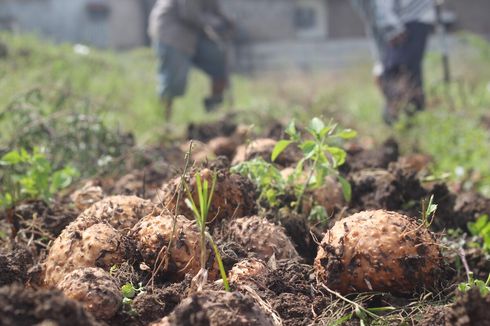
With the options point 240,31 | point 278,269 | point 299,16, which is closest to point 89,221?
point 278,269

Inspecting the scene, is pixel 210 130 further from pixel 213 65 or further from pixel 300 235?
pixel 213 65

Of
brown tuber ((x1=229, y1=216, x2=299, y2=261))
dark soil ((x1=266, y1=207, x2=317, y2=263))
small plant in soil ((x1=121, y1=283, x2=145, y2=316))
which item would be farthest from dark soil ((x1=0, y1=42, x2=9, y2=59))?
small plant in soil ((x1=121, y1=283, x2=145, y2=316))

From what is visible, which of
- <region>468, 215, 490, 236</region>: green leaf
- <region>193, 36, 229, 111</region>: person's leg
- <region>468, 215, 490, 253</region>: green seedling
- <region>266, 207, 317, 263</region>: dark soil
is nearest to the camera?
<region>266, 207, 317, 263</region>: dark soil

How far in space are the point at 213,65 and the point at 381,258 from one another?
23.6 ft

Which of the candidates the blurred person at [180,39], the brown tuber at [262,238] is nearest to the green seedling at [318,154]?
the brown tuber at [262,238]

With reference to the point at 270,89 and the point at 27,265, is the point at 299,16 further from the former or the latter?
the point at 27,265

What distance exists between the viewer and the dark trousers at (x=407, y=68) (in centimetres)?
799

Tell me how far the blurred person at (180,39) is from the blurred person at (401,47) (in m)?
2.07

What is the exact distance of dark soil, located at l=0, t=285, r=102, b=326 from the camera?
1.59m

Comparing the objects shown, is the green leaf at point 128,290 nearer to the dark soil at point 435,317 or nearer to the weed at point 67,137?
the dark soil at point 435,317

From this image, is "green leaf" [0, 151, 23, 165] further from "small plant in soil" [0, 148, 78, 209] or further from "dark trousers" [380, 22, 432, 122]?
"dark trousers" [380, 22, 432, 122]

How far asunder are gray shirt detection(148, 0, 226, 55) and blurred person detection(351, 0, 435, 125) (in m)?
2.14

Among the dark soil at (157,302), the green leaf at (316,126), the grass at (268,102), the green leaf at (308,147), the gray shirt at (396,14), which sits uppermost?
the gray shirt at (396,14)

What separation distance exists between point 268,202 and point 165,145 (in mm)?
3024
